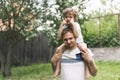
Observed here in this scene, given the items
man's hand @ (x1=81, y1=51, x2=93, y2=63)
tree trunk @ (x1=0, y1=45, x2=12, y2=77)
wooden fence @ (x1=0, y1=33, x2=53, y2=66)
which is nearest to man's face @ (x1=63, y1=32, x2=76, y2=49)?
man's hand @ (x1=81, y1=51, x2=93, y2=63)

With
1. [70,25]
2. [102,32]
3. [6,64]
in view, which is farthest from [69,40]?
[102,32]

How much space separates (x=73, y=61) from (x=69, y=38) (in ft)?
0.76

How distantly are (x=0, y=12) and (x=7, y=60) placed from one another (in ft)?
7.38

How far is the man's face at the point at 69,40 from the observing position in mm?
3518

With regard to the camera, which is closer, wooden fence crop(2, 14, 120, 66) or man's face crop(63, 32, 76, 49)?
man's face crop(63, 32, 76, 49)

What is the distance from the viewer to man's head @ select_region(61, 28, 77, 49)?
11.5ft

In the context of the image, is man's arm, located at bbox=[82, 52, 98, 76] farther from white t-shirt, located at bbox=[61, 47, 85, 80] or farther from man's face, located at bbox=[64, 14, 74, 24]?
man's face, located at bbox=[64, 14, 74, 24]

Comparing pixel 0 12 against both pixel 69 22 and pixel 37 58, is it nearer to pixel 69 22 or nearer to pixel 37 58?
pixel 37 58

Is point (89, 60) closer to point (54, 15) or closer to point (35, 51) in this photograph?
point (54, 15)

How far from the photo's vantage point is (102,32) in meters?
16.1

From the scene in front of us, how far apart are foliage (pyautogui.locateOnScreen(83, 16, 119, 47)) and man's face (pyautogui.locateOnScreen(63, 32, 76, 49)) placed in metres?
11.9

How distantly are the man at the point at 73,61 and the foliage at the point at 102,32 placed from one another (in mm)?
11877

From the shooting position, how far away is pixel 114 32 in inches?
613

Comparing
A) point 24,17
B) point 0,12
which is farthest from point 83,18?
point 0,12
